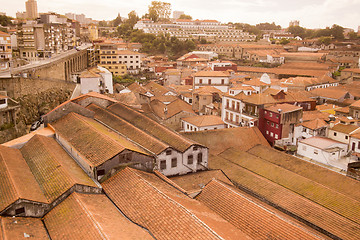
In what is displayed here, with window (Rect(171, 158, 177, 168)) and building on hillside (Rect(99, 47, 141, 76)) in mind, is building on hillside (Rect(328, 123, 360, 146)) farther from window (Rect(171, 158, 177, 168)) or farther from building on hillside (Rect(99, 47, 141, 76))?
building on hillside (Rect(99, 47, 141, 76))

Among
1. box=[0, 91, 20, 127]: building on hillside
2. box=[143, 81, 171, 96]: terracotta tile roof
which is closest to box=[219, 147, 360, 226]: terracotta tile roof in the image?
box=[0, 91, 20, 127]: building on hillside

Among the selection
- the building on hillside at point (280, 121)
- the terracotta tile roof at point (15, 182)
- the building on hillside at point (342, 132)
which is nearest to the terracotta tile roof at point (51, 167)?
the terracotta tile roof at point (15, 182)

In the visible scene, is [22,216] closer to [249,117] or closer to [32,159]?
[32,159]

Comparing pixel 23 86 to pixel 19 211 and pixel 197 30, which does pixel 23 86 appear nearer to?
pixel 19 211

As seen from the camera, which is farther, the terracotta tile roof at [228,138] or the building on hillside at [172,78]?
the building on hillside at [172,78]

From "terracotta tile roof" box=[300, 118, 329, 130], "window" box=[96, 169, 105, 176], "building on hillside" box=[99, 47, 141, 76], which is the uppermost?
"building on hillside" box=[99, 47, 141, 76]

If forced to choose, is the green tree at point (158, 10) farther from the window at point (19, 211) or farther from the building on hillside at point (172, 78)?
the window at point (19, 211)

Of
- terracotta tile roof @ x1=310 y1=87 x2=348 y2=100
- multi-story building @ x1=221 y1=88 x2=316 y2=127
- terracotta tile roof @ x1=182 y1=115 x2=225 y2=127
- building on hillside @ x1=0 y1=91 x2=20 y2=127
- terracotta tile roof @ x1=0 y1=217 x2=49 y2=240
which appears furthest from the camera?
terracotta tile roof @ x1=310 y1=87 x2=348 y2=100
